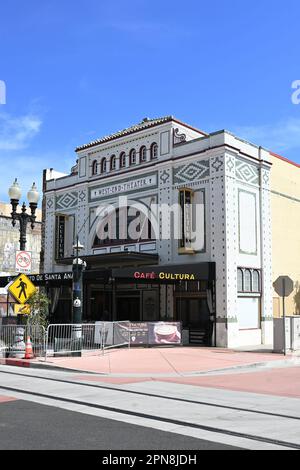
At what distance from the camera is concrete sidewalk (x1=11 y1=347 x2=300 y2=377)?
1602 centimetres

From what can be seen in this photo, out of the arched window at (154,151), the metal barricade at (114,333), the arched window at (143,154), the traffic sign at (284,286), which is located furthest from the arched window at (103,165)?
the traffic sign at (284,286)

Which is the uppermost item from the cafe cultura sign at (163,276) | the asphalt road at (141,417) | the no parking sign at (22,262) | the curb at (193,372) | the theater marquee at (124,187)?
the theater marquee at (124,187)

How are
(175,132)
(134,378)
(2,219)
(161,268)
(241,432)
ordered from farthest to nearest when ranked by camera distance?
(2,219) → (175,132) → (161,268) → (134,378) → (241,432)

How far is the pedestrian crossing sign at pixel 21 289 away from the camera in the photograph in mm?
19391

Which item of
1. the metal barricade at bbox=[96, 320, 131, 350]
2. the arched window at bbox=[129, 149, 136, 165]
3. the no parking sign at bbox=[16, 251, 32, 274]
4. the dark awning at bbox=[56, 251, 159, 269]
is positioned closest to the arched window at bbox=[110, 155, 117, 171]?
the arched window at bbox=[129, 149, 136, 165]

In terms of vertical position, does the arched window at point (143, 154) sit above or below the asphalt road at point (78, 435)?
above

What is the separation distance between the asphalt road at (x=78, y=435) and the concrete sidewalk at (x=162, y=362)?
6.62 meters

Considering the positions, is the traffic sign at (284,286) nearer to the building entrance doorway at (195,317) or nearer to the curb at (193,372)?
the curb at (193,372)

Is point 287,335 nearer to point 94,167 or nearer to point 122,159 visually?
point 122,159

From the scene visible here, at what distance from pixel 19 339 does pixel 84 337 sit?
2969mm

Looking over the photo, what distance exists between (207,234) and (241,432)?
18.2 m

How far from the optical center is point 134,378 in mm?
14641

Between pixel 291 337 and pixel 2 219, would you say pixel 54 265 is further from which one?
pixel 2 219
